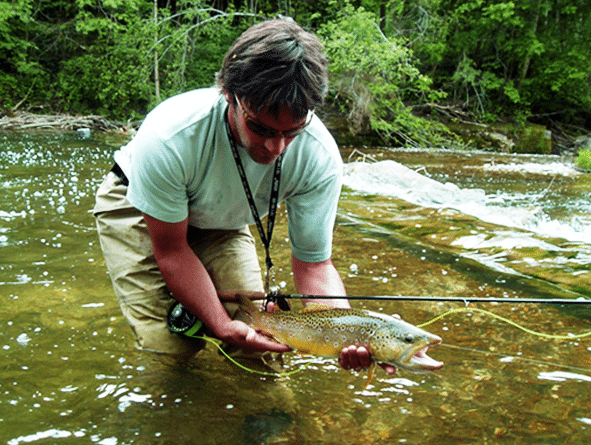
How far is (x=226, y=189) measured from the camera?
267cm

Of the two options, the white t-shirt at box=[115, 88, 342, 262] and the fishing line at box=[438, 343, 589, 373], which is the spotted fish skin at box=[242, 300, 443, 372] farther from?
the fishing line at box=[438, 343, 589, 373]

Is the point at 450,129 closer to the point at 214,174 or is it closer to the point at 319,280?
the point at 319,280

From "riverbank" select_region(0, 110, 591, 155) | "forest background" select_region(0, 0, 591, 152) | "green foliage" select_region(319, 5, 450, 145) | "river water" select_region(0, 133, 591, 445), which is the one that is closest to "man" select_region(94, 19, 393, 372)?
"river water" select_region(0, 133, 591, 445)

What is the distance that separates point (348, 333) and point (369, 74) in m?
14.7

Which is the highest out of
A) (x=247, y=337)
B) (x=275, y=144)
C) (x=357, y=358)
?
(x=275, y=144)

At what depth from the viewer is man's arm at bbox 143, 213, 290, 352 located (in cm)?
261

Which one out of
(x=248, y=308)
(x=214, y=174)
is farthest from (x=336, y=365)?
(x=214, y=174)

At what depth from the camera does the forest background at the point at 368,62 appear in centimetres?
1684

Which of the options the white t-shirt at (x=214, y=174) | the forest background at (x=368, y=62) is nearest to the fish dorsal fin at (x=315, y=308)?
the white t-shirt at (x=214, y=174)

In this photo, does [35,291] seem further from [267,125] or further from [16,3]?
[16,3]

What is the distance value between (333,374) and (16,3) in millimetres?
24142

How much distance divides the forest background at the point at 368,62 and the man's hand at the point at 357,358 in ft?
44.6

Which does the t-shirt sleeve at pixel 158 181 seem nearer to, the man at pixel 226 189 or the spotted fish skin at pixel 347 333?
the man at pixel 226 189

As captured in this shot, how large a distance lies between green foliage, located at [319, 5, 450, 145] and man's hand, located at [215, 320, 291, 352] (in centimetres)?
1261
